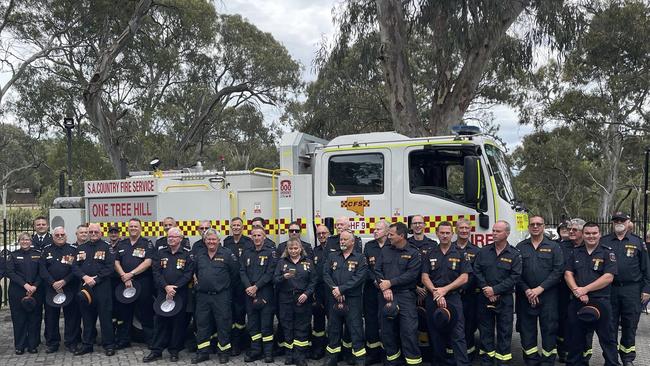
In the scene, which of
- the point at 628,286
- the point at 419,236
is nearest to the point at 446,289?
the point at 419,236

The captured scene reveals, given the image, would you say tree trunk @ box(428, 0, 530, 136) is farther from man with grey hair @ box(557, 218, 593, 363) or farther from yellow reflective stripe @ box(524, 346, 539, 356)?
yellow reflective stripe @ box(524, 346, 539, 356)

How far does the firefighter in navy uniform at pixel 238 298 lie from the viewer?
7.09m

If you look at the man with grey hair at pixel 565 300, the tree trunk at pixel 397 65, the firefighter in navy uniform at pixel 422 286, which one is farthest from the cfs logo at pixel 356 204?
the tree trunk at pixel 397 65

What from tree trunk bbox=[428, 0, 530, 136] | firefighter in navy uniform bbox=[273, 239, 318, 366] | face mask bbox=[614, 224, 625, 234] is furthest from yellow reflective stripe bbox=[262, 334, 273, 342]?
tree trunk bbox=[428, 0, 530, 136]

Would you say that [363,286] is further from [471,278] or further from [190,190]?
[190,190]

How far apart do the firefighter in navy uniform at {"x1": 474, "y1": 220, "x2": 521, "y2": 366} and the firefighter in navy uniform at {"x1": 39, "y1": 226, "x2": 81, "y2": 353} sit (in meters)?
5.26

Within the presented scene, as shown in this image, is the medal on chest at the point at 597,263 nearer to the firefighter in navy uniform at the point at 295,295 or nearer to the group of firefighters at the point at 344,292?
the group of firefighters at the point at 344,292

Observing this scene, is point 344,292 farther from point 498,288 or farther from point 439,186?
point 439,186

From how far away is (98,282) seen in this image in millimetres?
7133

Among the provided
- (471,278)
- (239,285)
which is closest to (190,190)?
(239,285)

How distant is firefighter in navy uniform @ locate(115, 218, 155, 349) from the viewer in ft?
23.6

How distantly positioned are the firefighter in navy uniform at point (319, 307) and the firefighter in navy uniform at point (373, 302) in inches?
22.7

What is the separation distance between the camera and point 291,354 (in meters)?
6.70

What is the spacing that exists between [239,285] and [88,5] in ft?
53.5
